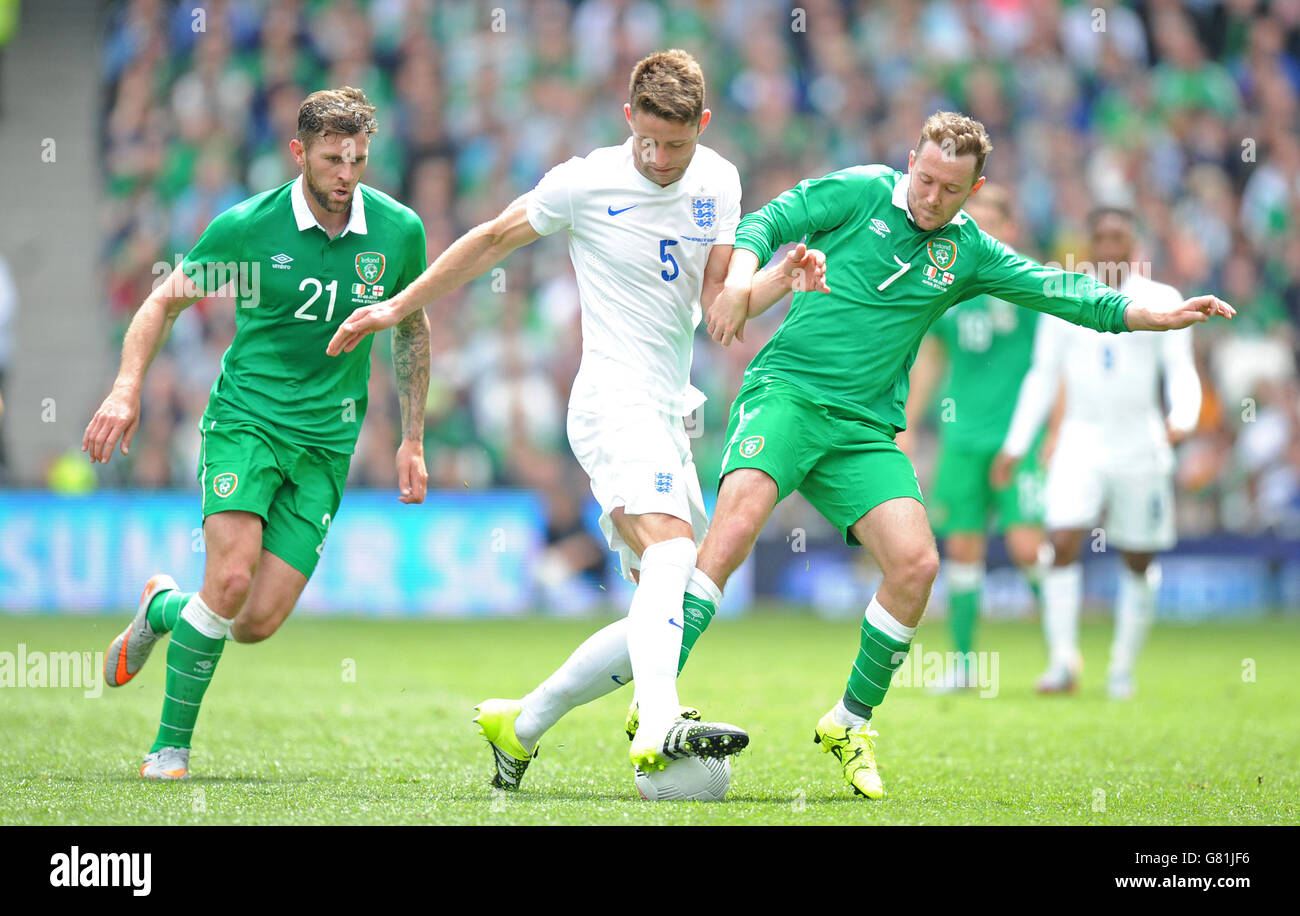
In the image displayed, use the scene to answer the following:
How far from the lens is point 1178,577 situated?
632 inches

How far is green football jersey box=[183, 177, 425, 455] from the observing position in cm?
650

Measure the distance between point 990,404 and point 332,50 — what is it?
35.1ft

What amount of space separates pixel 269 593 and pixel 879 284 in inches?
106

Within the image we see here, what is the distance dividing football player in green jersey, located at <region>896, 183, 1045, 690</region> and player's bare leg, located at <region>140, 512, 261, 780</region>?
5299mm

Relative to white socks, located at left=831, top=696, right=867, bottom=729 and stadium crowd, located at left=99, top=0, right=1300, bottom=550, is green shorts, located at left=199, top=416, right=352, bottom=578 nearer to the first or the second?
white socks, located at left=831, top=696, right=867, bottom=729

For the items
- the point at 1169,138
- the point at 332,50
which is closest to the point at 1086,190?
the point at 1169,138

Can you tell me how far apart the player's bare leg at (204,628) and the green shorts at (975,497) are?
555 centimetres

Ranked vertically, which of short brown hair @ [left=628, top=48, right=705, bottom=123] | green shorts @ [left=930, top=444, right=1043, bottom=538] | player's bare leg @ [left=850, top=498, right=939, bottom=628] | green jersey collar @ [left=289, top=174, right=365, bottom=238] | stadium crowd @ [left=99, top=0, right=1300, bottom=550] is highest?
stadium crowd @ [left=99, top=0, right=1300, bottom=550]

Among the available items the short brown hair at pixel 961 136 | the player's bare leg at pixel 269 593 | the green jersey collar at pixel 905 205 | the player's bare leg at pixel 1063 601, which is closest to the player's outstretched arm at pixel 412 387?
the player's bare leg at pixel 269 593

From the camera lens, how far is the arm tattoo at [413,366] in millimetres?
6711

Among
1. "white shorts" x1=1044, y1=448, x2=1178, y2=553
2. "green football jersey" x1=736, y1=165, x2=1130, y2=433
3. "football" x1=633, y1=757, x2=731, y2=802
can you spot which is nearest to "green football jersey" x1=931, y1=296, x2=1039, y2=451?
"white shorts" x1=1044, y1=448, x2=1178, y2=553

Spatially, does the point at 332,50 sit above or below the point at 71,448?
above

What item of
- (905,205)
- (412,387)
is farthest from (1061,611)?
(412,387)
